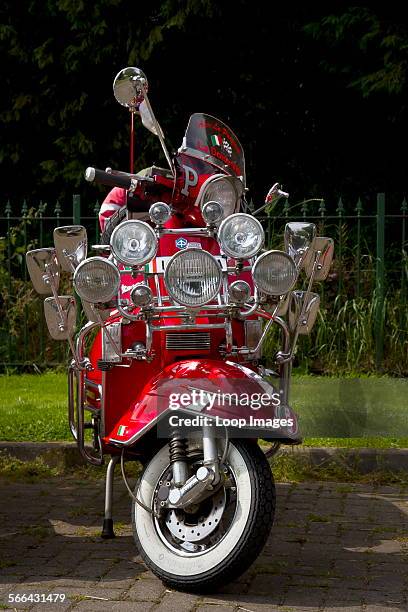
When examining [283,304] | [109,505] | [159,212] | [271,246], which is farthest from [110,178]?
[271,246]

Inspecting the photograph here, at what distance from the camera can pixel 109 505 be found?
455cm

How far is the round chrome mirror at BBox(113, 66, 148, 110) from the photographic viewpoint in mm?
4312

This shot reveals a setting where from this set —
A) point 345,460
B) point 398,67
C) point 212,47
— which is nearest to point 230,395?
point 345,460

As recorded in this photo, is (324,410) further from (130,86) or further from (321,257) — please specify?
(130,86)

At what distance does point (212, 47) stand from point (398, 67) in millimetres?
2419

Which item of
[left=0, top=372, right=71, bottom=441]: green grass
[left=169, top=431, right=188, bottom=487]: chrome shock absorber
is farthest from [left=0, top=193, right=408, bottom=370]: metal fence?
[left=169, top=431, right=188, bottom=487]: chrome shock absorber

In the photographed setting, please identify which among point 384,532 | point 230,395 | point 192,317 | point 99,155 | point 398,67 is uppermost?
point 398,67

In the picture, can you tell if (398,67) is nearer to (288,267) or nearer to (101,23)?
(101,23)

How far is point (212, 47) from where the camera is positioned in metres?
12.9

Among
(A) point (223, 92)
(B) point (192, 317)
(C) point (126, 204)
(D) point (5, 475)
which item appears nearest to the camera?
(B) point (192, 317)

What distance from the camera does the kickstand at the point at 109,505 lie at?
4.52 m

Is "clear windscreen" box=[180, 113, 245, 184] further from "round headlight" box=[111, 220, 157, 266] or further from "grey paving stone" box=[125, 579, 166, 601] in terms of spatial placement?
"grey paving stone" box=[125, 579, 166, 601]

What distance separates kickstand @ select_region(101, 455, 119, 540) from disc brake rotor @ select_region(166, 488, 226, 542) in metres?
0.61

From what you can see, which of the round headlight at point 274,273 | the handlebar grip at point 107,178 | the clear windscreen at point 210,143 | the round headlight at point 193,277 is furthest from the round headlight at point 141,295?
the clear windscreen at point 210,143
